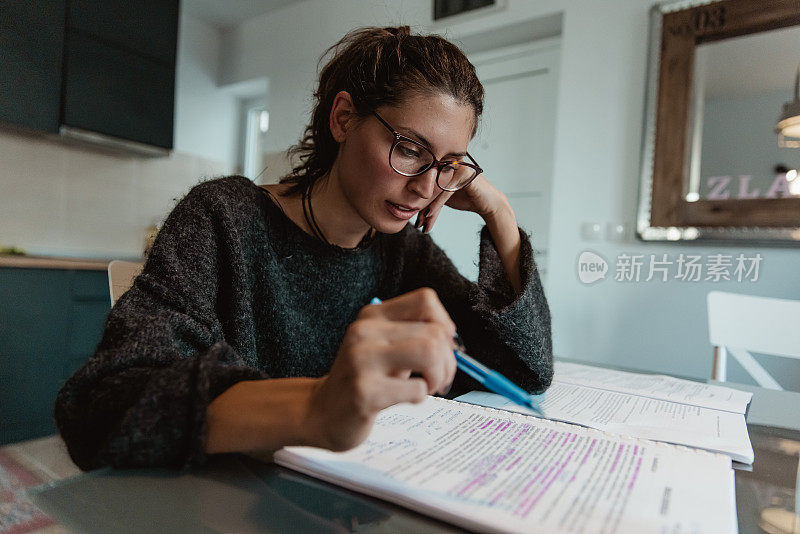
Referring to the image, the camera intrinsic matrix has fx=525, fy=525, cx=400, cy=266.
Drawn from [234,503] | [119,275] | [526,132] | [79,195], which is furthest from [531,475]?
[79,195]

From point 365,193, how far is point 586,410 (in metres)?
0.41

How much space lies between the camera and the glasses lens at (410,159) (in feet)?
2.29

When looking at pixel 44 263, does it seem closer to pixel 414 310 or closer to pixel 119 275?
pixel 119 275

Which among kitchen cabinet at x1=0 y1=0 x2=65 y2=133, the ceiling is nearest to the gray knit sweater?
kitchen cabinet at x1=0 y1=0 x2=65 y2=133

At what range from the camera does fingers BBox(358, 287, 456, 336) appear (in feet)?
1.10

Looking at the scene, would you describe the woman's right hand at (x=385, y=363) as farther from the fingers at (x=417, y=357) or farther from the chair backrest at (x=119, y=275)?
the chair backrest at (x=119, y=275)

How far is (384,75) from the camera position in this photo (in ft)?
2.41

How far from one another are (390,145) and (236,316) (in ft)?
1.02

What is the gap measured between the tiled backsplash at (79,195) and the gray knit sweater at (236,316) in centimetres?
165

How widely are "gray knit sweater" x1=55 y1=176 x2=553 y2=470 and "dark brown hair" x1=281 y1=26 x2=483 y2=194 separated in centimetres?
15

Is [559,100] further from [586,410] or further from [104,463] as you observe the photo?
[104,463]

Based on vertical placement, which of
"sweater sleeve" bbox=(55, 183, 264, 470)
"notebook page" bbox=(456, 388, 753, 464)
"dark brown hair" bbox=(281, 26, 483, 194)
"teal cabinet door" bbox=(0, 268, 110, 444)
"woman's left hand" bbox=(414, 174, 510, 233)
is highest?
"dark brown hair" bbox=(281, 26, 483, 194)

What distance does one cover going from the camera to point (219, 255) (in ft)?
2.29

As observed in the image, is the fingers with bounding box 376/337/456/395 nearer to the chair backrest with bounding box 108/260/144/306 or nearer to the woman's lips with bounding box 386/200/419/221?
the woman's lips with bounding box 386/200/419/221
